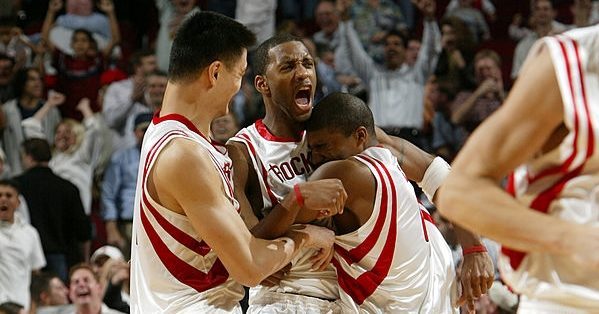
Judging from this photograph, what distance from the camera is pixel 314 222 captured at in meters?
4.67

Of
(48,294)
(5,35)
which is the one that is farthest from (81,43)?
(48,294)

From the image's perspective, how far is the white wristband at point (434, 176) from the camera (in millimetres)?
5090

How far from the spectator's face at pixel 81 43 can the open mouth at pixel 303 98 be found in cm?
819

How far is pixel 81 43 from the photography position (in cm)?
1267

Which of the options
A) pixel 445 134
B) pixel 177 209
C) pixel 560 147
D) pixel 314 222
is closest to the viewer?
pixel 560 147

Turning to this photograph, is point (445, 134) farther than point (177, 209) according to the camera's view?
Yes

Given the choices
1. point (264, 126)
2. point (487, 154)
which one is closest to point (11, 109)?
point (264, 126)

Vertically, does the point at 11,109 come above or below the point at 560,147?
below

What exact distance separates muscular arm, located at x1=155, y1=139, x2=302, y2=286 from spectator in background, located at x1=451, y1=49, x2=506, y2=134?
757 cm

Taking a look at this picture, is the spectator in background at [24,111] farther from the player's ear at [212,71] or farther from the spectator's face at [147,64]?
the player's ear at [212,71]

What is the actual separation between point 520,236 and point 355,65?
958 centimetres

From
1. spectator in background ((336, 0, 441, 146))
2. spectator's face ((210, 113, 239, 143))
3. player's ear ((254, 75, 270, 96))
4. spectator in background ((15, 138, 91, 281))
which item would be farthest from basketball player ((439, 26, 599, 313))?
spectator in background ((336, 0, 441, 146))

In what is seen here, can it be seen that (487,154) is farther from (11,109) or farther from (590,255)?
(11,109)

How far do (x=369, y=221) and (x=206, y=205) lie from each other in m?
0.96
